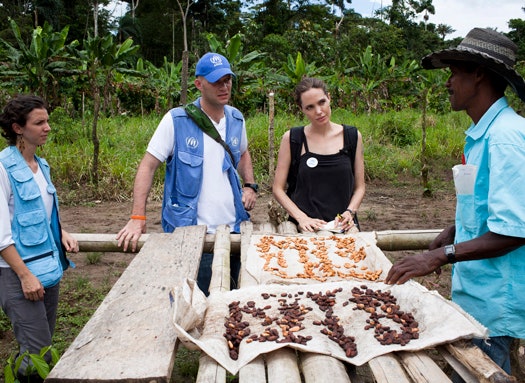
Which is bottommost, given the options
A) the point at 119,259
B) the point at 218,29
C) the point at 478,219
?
the point at 119,259

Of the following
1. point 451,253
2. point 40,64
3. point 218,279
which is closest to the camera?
point 451,253

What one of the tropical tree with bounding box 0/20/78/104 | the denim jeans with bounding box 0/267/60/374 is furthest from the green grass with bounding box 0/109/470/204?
the denim jeans with bounding box 0/267/60/374

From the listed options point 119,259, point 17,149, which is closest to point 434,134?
point 119,259

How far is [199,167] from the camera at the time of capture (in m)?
3.36

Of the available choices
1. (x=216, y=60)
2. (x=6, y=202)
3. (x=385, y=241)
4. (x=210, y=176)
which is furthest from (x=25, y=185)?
(x=385, y=241)

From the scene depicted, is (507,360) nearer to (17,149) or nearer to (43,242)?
(43,242)

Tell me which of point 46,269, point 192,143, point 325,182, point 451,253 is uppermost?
point 192,143

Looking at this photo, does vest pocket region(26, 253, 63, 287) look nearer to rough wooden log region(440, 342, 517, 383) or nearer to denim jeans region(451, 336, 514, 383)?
rough wooden log region(440, 342, 517, 383)

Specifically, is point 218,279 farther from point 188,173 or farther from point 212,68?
point 212,68

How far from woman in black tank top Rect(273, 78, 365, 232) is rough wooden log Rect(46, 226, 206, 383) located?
1.07m

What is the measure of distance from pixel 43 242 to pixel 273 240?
1.35 m

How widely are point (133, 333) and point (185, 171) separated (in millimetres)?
1527

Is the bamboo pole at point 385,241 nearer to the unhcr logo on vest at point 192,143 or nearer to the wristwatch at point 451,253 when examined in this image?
the unhcr logo on vest at point 192,143

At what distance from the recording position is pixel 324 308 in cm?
224
